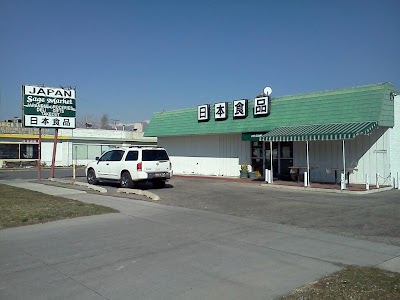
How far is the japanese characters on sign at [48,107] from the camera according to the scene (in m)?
22.7

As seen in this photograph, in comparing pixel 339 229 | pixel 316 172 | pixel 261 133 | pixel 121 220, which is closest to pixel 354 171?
pixel 316 172

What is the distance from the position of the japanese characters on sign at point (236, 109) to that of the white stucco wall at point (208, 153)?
1456 mm

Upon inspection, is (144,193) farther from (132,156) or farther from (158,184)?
(158,184)

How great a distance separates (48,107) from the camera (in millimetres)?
23469

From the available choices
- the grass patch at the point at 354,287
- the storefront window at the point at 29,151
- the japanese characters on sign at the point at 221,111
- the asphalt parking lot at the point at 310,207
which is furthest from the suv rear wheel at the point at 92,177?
the storefront window at the point at 29,151

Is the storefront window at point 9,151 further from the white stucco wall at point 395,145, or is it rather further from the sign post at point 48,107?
the white stucco wall at point 395,145

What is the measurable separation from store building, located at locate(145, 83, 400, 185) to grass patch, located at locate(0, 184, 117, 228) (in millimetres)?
9891

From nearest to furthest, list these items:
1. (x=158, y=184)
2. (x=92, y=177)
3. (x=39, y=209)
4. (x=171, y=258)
Answer: (x=171, y=258)
(x=39, y=209)
(x=158, y=184)
(x=92, y=177)

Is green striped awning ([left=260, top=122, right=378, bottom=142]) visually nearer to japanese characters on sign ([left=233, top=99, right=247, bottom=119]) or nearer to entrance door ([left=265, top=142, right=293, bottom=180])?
entrance door ([left=265, top=142, right=293, bottom=180])

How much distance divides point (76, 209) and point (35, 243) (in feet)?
12.6

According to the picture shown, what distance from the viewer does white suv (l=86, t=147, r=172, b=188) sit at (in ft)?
58.1

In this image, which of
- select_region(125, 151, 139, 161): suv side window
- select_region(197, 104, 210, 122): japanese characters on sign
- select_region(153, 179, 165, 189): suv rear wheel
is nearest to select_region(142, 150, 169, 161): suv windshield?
select_region(125, 151, 139, 161): suv side window

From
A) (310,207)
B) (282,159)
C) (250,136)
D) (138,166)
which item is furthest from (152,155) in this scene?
(310,207)

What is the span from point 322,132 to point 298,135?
3.63 feet
